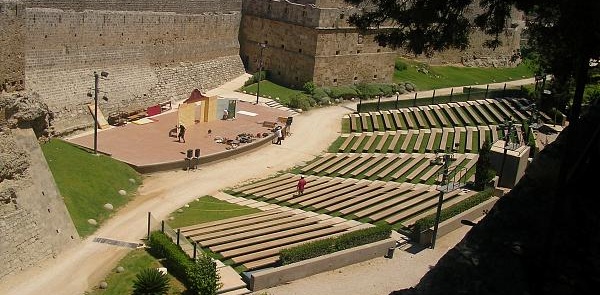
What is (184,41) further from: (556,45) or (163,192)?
(556,45)

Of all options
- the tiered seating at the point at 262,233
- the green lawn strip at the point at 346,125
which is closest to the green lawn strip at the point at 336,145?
the green lawn strip at the point at 346,125

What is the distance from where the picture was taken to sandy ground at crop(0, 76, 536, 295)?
21000mm

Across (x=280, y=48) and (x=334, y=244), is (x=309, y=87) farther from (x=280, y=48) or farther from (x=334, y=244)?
(x=334, y=244)

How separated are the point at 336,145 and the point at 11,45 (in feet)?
71.0

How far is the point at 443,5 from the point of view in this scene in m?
17.1

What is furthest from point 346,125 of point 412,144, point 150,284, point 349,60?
point 150,284

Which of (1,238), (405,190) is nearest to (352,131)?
(405,190)

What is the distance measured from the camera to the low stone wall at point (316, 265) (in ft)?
69.9

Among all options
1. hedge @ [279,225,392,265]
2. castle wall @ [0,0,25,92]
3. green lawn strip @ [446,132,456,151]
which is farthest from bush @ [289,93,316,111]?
castle wall @ [0,0,25,92]

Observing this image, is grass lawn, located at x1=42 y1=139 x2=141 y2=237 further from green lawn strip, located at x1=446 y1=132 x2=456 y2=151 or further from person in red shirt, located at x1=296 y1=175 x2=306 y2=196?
green lawn strip, located at x1=446 y1=132 x2=456 y2=151

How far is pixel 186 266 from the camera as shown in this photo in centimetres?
2108

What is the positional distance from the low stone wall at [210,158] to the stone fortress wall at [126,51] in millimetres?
5894

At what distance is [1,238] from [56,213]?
9.00 ft

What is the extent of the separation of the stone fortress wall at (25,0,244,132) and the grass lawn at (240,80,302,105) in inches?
92.6
